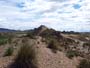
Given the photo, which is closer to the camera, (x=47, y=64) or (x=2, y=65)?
(x=2, y=65)

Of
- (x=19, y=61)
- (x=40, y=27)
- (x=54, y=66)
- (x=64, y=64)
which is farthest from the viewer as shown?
(x=40, y=27)

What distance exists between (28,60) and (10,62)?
1.51 meters

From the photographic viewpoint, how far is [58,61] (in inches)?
871

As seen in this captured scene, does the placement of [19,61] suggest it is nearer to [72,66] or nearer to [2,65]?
[2,65]

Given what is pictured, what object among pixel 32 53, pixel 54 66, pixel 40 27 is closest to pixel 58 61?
pixel 54 66

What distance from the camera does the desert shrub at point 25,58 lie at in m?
17.8

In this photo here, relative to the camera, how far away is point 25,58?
1817 centimetres

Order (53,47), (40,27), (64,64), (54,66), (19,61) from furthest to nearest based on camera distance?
(40,27)
(53,47)
(64,64)
(54,66)
(19,61)

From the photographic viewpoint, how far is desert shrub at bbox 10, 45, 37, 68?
17797 mm

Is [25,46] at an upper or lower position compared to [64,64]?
upper

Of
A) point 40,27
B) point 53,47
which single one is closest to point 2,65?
point 53,47

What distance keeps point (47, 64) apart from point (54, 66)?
56cm

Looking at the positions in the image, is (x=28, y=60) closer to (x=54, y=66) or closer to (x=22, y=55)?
(x=22, y=55)

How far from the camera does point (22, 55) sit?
1830 cm
